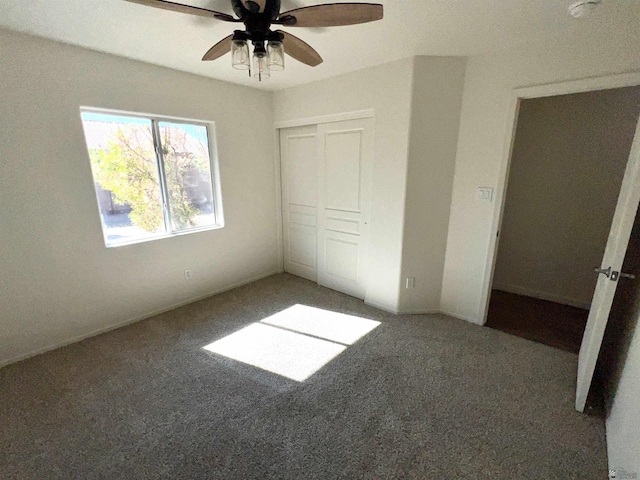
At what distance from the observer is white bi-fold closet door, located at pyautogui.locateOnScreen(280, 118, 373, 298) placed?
10.0ft

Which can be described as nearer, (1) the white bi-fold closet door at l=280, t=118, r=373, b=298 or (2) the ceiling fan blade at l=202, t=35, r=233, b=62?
(2) the ceiling fan blade at l=202, t=35, r=233, b=62

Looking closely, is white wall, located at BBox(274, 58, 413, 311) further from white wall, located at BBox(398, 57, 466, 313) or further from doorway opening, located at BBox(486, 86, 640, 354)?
doorway opening, located at BBox(486, 86, 640, 354)

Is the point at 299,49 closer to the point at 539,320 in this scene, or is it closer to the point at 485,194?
the point at 485,194

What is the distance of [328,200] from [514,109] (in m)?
1.95

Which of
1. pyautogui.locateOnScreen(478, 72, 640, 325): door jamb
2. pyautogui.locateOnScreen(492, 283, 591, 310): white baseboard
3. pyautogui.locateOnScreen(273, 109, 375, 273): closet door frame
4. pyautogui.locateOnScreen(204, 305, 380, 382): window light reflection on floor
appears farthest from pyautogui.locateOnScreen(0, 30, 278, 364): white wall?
pyautogui.locateOnScreen(492, 283, 591, 310): white baseboard

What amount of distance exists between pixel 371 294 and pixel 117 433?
2395 millimetres

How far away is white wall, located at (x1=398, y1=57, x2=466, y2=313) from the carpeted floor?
1.82 ft

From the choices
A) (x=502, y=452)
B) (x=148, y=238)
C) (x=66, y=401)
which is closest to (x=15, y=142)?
(x=148, y=238)

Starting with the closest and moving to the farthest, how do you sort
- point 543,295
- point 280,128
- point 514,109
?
point 514,109 < point 543,295 < point 280,128

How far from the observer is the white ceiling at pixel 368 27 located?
170 cm

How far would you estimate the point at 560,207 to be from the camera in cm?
315

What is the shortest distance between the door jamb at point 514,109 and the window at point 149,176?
297cm

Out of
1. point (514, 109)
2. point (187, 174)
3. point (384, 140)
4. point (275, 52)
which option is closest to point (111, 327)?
point (187, 174)

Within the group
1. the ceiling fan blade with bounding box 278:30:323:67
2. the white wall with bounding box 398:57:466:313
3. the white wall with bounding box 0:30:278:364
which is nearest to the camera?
the ceiling fan blade with bounding box 278:30:323:67
